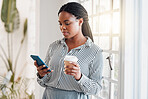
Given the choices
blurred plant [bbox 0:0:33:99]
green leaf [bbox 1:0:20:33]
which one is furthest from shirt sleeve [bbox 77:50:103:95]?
green leaf [bbox 1:0:20:33]

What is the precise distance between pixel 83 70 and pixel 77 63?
88 mm

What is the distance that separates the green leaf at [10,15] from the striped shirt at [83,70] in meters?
1.93

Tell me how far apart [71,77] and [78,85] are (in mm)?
75

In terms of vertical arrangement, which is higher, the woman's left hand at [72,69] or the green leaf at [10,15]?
the green leaf at [10,15]

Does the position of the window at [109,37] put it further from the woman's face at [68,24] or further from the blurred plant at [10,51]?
the blurred plant at [10,51]

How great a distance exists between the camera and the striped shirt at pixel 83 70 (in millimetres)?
1297

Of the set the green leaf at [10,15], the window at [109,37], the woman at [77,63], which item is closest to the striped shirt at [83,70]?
the woman at [77,63]

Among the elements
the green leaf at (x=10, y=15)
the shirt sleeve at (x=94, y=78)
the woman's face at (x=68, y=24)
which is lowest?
the shirt sleeve at (x=94, y=78)

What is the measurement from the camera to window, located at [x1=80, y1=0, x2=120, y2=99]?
1.73 metres

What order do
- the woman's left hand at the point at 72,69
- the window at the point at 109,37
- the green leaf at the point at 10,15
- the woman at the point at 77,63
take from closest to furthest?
the woman's left hand at the point at 72,69, the woman at the point at 77,63, the window at the point at 109,37, the green leaf at the point at 10,15

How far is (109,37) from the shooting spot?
5.99 feet

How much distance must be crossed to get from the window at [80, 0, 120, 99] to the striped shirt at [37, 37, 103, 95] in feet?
1.22

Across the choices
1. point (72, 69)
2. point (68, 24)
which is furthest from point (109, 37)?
point (72, 69)

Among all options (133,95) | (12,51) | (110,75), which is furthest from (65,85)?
(12,51)
